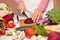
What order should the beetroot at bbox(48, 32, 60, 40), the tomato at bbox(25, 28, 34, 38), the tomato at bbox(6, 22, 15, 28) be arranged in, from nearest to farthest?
the beetroot at bbox(48, 32, 60, 40) → the tomato at bbox(25, 28, 34, 38) → the tomato at bbox(6, 22, 15, 28)

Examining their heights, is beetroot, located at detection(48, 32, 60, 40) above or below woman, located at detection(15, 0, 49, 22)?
below

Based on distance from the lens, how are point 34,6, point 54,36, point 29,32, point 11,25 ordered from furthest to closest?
point 34,6, point 11,25, point 29,32, point 54,36

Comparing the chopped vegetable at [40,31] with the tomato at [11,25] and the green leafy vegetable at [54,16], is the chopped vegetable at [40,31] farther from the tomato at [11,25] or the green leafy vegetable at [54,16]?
the tomato at [11,25]

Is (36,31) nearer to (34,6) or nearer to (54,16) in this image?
(54,16)

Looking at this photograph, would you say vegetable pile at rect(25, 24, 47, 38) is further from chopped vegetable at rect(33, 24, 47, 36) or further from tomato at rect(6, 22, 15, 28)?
tomato at rect(6, 22, 15, 28)

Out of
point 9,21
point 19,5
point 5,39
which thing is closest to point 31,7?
point 19,5

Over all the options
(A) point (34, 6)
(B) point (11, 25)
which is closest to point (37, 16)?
(B) point (11, 25)

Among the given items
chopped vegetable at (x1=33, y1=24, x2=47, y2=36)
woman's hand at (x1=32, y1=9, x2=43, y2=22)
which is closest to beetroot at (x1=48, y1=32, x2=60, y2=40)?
chopped vegetable at (x1=33, y1=24, x2=47, y2=36)

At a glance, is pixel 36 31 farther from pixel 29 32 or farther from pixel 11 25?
pixel 11 25

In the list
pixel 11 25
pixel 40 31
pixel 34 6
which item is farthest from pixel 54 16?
pixel 34 6

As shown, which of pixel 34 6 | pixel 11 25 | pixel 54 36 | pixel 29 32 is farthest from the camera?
pixel 34 6

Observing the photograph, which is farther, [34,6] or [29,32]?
[34,6]

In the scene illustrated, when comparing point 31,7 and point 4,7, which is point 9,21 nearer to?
point 4,7

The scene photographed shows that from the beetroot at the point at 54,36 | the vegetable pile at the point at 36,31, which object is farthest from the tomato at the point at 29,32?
the beetroot at the point at 54,36
